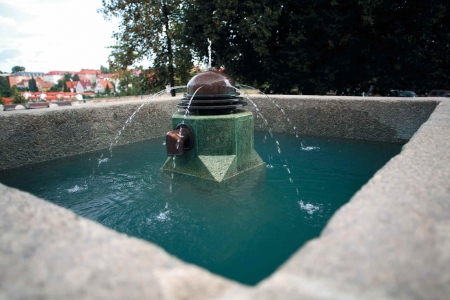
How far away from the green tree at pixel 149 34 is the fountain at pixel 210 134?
1267 cm

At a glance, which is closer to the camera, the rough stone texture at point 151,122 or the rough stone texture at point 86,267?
the rough stone texture at point 86,267

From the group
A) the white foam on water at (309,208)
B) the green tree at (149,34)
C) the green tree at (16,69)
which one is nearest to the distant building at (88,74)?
the green tree at (16,69)

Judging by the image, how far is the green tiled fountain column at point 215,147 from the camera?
13.8 feet

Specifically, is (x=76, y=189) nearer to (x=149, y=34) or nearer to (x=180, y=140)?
(x=180, y=140)

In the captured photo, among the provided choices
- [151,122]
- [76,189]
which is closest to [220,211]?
[76,189]

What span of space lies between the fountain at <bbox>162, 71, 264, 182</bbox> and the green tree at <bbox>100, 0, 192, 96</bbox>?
12.7 metres

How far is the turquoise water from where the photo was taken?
7.84ft

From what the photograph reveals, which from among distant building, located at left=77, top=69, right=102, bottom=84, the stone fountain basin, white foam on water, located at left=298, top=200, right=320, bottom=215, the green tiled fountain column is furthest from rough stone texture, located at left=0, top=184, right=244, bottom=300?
distant building, located at left=77, top=69, right=102, bottom=84

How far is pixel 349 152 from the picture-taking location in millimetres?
5434

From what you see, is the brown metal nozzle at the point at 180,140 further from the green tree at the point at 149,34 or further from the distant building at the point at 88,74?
the distant building at the point at 88,74

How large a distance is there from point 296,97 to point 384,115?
79.3 inches

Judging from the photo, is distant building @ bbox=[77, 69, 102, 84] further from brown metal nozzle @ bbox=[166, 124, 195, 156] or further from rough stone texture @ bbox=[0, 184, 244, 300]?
rough stone texture @ bbox=[0, 184, 244, 300]

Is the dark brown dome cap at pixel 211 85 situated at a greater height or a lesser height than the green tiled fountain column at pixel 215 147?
greater

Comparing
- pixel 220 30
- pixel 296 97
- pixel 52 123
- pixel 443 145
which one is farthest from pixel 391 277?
pixel 220 30
